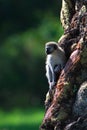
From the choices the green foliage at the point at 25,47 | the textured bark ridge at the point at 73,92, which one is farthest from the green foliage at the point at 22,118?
the textured bark ridge at the point at 73,92

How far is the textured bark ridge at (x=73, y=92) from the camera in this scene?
15172mm

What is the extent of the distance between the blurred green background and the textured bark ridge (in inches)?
756

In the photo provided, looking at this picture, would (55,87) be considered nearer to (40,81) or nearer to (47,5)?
(40,81)

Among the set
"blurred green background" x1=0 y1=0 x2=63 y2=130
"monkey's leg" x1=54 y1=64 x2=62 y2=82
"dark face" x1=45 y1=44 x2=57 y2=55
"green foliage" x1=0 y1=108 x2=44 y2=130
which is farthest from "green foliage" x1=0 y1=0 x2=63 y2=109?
"monkey's leg" x1=54 y1=64 x2=62 y2=82

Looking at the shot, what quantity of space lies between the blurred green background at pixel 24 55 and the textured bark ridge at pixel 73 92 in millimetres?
19197

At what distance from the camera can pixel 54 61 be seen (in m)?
17.4

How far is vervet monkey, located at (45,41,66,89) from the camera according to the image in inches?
644

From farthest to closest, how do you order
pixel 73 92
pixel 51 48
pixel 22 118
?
pixel 22 118 → pixel 51 48 → pixel 73 92

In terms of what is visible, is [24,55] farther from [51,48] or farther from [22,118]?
[51,48]

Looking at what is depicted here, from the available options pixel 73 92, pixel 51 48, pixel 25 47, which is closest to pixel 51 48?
pixel 51 48

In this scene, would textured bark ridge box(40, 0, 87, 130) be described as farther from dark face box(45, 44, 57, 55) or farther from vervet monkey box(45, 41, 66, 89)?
dark face box(45, 44, 57, 55)

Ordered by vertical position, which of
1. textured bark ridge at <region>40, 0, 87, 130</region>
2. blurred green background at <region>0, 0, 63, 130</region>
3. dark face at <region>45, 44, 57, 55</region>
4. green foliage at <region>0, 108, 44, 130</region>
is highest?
blurred green background at <region>0, 0, 63, 130</region>

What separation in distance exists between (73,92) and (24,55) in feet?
97.3

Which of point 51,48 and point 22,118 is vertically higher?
point 22,118
